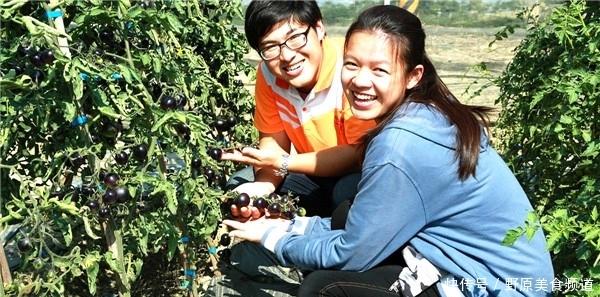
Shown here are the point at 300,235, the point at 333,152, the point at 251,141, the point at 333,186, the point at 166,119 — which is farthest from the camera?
the point at 251,141

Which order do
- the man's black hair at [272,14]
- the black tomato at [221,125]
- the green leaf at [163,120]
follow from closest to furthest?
the green leaf at [163,120]
the man's black hair at [272,14]
the black tomato at [221,125]

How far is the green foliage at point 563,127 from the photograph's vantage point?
6.15ft

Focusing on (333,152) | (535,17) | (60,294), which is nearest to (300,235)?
(333,152)

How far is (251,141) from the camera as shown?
297 cm

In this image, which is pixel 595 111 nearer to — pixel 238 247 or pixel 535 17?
pixel 535 17

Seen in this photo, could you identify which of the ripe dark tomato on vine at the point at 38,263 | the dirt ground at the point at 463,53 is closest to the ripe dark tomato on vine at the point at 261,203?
the ripe dark tomato on vine at the point at 38,263

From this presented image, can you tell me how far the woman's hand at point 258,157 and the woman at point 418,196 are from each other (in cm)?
59

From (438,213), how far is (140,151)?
0.79 metres

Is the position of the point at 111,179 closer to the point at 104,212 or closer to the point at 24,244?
the point at 104,212

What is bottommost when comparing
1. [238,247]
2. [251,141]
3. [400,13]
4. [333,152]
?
[238,247]

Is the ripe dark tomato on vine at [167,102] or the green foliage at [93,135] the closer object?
the green foliage at [93,135]

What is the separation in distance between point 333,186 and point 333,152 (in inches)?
8.1

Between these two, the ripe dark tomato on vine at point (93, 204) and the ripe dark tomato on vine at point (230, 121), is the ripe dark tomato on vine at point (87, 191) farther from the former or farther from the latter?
the ripe dark tomato on vine at point (230, 121)

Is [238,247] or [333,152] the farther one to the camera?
[238,247]
